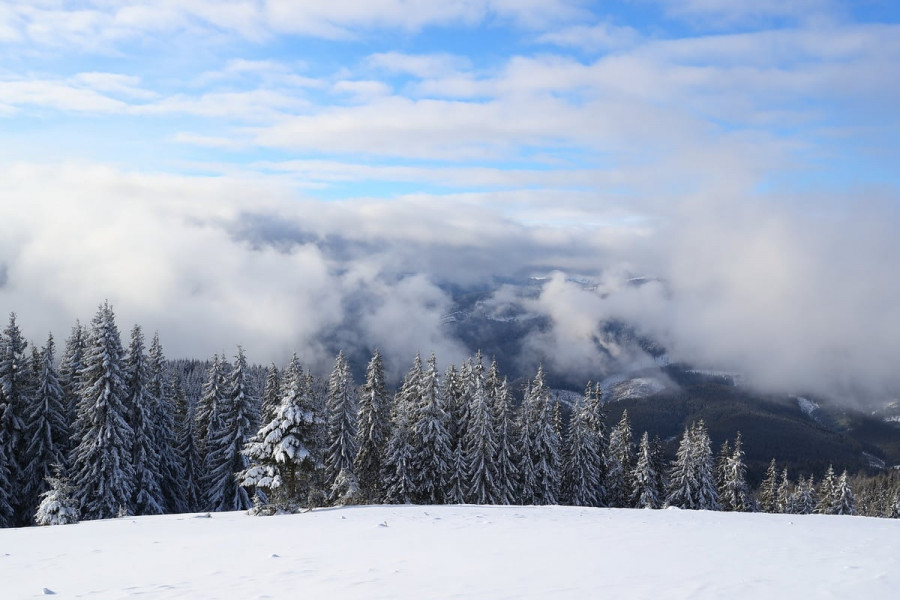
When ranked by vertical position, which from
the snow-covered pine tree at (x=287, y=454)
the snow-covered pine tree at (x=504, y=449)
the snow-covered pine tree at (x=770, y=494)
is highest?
the snow-covered pine tree at (x=287, y=454)

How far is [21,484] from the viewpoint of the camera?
37875mm

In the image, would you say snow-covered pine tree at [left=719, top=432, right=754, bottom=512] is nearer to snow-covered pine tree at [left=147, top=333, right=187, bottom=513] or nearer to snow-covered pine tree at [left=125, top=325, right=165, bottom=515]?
snow-covered pine tree at [left=147, top=333, right=187, bottom=513]

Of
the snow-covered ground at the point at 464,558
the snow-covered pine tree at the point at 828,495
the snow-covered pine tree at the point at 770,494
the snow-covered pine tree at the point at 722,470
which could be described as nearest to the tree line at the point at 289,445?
the snow-covered pine tree at the point at 828,495

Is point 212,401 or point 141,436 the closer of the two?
point 141,436

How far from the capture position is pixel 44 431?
38.7 meters

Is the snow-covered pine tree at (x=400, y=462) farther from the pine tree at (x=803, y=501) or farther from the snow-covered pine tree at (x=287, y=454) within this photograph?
the pine tree at (x=803, y=501)

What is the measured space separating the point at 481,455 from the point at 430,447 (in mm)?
4576

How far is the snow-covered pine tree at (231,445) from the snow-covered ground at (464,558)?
20.8 metres

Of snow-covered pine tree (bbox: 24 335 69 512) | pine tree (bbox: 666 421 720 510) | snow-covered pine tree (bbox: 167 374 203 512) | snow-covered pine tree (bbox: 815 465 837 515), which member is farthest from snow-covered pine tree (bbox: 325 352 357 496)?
snow-covered pine tree (bbox: 815 465 837 515)

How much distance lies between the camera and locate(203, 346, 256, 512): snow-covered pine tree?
4300 centimetres

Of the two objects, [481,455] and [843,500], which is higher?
[481,455]

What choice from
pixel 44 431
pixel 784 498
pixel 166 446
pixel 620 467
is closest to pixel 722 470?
pixel 784 498

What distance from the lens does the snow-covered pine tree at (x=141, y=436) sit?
3966 centimetres

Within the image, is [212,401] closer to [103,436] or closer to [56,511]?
[103,436]
